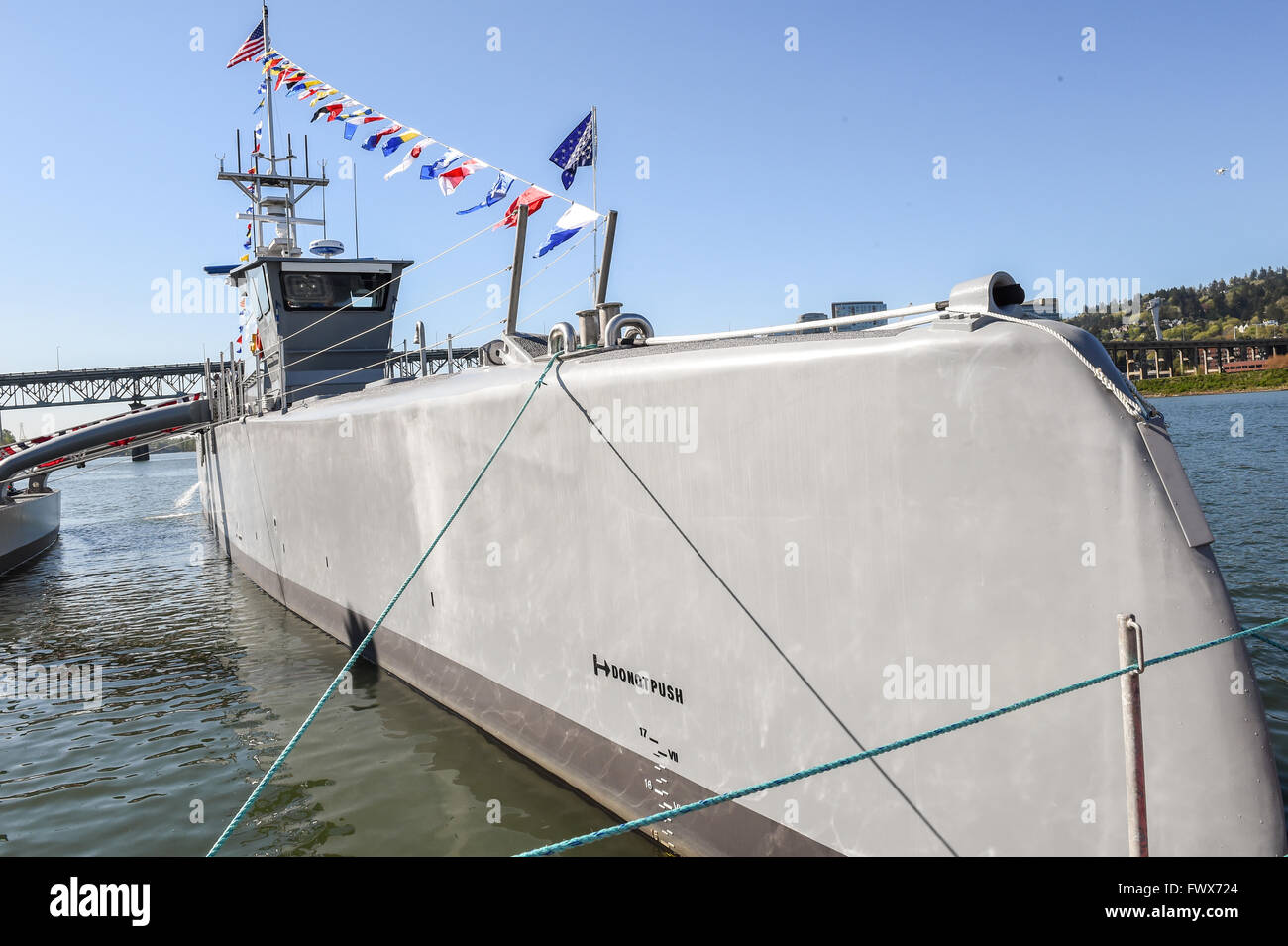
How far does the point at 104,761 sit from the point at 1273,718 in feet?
29.2

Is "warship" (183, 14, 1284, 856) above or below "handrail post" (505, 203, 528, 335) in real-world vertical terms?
below

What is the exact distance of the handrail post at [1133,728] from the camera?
8.45ft

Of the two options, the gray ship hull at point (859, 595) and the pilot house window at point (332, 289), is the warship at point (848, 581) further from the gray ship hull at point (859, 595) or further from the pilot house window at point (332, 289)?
the pilot house window at point (332, 289)

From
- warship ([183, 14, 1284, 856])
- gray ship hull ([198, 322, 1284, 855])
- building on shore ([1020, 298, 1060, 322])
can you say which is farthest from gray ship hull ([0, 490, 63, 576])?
building on shore ([1020, 298, 1060, 322])

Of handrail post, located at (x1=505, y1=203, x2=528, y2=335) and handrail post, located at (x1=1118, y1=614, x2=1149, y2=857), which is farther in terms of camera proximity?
handrail post, located at (x1=505, y1=203, x2=528, y2=335)

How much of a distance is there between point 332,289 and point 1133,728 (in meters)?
12.9

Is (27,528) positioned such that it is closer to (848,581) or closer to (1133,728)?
(848,581)

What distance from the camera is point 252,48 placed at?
12992mm

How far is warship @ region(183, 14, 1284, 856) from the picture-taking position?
2.72 metres

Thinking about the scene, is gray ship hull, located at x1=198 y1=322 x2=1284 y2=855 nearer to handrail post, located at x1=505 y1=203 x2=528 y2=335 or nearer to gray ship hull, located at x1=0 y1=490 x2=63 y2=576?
handrail post, located at x1=505 y1=203 x2=528 y2=335

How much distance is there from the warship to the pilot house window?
795 centimetres

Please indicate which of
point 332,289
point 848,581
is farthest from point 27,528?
point 848,581

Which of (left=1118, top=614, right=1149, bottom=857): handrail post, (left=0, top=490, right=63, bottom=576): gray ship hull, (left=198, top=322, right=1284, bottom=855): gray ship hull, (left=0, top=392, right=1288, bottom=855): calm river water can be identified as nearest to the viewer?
(left=1118, top=614, right=1149, bottom=857): handrail post
